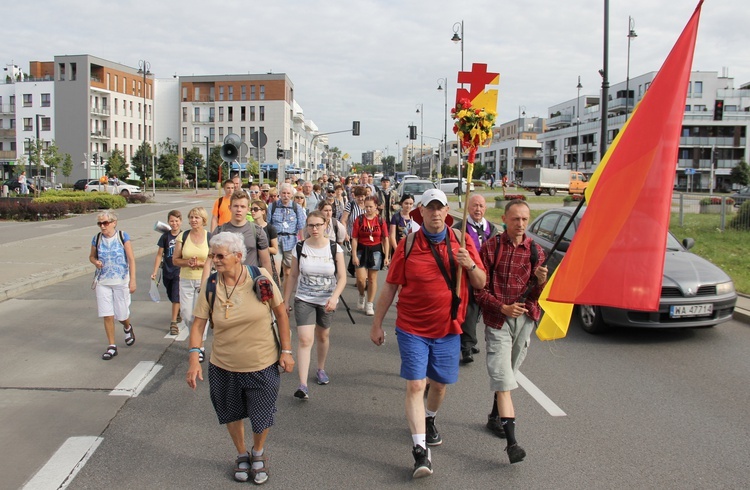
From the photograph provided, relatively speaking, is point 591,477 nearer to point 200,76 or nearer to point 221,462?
point 221,462

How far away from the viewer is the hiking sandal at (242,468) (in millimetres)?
3853

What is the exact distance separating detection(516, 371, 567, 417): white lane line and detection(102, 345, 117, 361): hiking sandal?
4.36 meters

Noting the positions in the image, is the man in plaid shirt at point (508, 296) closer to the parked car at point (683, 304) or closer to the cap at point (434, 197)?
the cap at point (434, 197)

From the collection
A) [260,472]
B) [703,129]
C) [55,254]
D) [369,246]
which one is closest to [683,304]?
[369,246]

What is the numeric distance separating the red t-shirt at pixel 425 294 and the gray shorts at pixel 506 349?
0.42 metres

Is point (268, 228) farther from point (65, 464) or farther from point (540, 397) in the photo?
point (65, 464)

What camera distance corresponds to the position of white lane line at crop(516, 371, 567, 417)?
5062 millimetres

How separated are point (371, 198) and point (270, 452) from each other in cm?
509

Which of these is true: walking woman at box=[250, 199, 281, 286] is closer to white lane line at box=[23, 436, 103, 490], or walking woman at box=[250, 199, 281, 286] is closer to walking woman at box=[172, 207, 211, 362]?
walking woman at box=[172, 207, 211, 362]

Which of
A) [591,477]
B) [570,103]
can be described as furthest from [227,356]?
[570,103]

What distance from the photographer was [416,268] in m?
3.99

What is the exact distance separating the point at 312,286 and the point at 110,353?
2.73m

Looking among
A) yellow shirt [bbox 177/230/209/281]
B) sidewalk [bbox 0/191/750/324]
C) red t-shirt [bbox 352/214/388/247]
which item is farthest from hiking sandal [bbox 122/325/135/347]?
sidewalk [bbox 0/191/750/324]

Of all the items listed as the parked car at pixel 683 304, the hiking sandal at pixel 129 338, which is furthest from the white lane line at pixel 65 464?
the parked car at pixel 683 304
